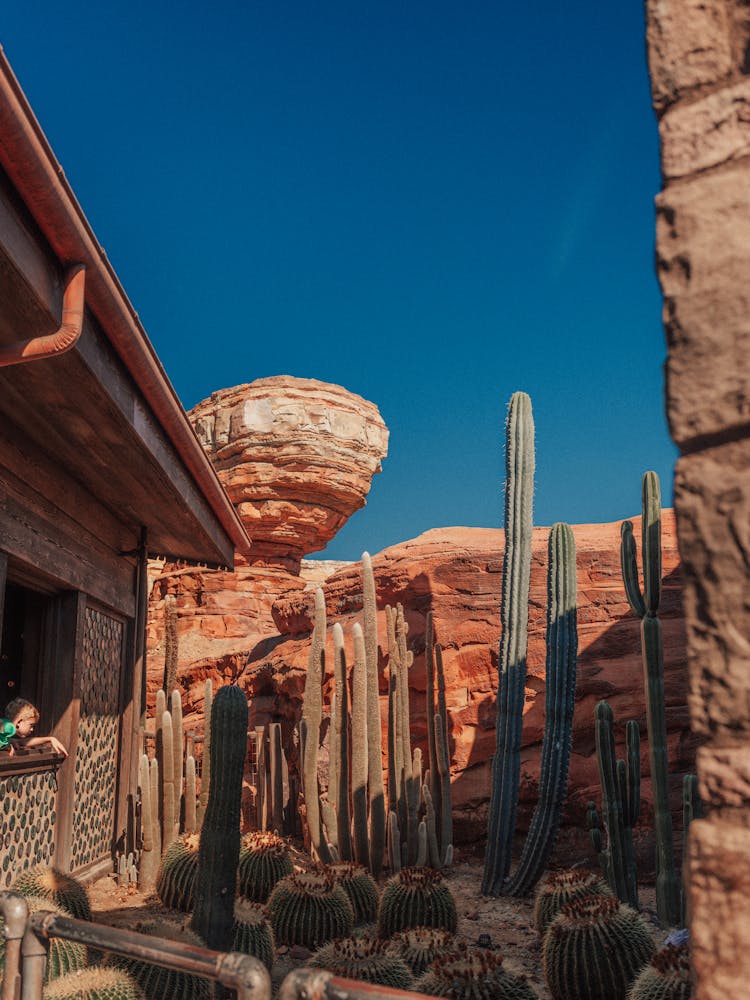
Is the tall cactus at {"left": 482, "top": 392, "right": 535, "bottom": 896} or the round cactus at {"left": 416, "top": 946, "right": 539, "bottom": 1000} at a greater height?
the tall cactus at {"left": 482, "top": 392, "right": 535, "bottom": 896}

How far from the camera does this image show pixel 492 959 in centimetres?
367

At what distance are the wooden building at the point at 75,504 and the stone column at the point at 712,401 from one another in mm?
2127

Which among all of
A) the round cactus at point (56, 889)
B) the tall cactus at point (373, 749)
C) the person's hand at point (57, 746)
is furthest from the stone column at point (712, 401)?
the tall cactus at point (373, 749)

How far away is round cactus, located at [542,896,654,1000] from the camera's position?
13.5 feet

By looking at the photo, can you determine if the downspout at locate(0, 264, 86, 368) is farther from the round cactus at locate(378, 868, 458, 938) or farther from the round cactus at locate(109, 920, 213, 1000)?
the round cactus at locate(378, 868, 458, 938)

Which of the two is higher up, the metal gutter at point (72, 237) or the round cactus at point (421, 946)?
the metal gutter at point (72, 237)

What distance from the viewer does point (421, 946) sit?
4.24 m

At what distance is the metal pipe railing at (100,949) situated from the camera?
147cm

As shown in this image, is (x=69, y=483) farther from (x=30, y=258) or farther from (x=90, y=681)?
(x=30, y=258)

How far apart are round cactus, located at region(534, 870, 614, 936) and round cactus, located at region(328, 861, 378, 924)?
1179 millimetres

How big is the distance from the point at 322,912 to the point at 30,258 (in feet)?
13.5

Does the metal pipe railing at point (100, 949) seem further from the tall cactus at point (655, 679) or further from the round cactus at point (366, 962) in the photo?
the tall cactus at point (655, 679)

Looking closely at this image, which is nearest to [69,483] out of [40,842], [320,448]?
[40,842]

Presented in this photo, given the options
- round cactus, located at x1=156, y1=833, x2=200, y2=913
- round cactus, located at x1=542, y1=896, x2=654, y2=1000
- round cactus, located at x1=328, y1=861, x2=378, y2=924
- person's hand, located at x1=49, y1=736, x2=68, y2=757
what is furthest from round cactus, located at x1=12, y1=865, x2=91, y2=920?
round cactus, located at x1=542, y1=896, x2=654, y2=1000
